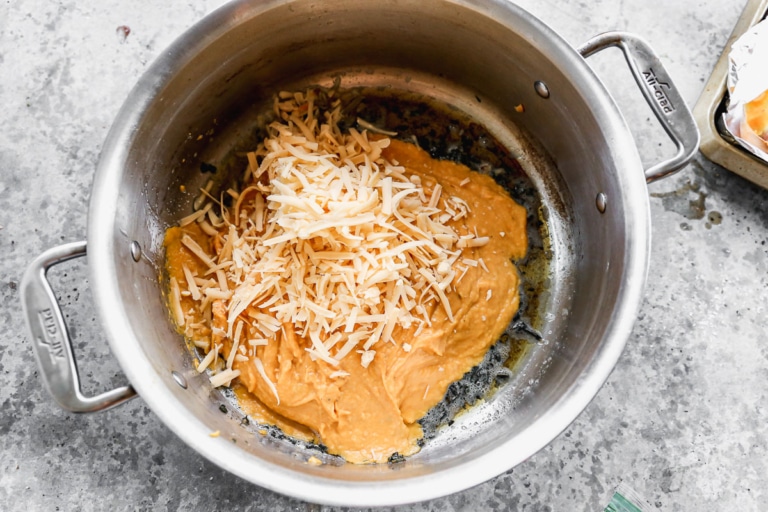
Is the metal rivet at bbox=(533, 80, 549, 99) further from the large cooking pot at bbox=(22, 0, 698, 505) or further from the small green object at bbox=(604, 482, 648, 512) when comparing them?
the small green object at bbox=(604, 482, 648, 512)

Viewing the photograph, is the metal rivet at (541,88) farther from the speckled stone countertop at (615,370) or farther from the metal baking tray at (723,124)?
the metal baking tray at (723,124)

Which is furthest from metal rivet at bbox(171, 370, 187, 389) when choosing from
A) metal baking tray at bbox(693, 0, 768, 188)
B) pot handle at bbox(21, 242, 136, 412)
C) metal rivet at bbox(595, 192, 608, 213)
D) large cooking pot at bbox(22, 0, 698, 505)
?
metal baking tray at bbox(693, 0, 768, 188)

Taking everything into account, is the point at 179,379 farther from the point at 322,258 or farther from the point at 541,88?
the point at 541,88

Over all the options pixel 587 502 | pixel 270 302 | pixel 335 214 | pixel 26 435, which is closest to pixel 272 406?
pixel 270 302

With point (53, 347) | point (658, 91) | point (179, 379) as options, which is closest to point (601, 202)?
point (658, 91)

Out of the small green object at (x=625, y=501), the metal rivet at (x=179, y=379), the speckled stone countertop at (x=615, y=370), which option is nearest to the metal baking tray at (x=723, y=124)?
the speckled stone countertop at (x=615, y=370)
